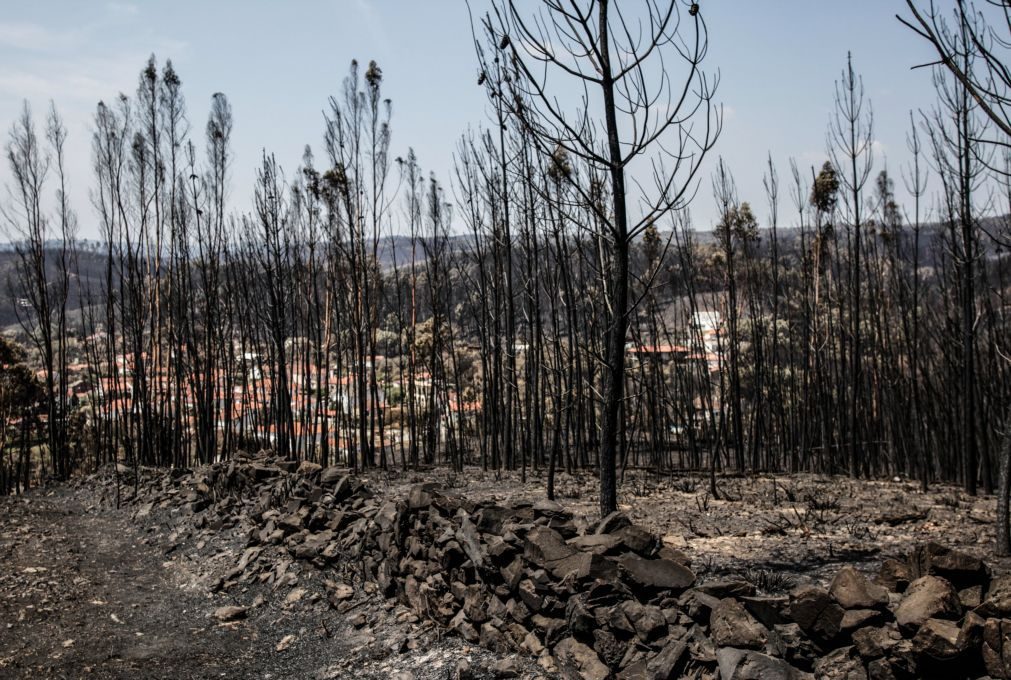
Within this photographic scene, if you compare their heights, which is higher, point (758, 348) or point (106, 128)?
point (106, 128)

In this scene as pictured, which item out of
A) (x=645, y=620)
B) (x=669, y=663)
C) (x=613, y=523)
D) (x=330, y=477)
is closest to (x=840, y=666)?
(x=669, y=663)

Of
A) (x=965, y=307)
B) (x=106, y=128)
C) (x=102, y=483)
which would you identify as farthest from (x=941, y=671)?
(x=106, y=128)

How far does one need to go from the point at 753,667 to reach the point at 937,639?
784 mm

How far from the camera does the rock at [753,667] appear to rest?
301cm

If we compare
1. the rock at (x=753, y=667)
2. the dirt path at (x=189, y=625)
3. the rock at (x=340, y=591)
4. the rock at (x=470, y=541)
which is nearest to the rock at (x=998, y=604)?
the rock at (x=753, y=667)

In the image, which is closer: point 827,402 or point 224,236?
point 827,402

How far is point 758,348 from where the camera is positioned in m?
12.2

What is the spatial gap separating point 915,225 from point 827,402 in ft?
11.4

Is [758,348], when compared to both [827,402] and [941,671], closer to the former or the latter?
[827,402]

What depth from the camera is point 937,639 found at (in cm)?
275

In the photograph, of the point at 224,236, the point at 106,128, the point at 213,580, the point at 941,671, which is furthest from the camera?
the point at 106,128

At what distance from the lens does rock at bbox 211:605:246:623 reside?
20.6ft

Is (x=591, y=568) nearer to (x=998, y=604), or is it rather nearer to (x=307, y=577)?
(x=998, y=604)

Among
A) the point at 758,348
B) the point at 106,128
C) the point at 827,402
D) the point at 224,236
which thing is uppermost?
the point at 106,128
